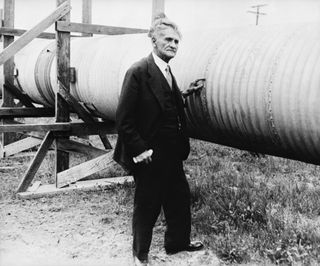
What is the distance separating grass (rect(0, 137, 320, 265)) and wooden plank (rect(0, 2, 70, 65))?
1787 millimetres

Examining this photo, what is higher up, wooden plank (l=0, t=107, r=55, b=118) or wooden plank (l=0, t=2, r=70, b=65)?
wooden plank (l=0, t=2, r=70, b=65)

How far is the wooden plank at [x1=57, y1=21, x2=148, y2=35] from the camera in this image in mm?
5799

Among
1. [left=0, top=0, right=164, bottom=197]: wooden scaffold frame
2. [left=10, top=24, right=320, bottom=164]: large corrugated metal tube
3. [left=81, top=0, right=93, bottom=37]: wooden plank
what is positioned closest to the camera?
[left=10, top=24, right=320, bottom=164]: large corrugated metal tube

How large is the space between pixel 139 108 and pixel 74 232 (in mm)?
1747

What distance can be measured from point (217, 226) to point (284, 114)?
67.1 inches

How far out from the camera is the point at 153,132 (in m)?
3.57

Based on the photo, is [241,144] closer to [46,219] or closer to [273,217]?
[273,217]

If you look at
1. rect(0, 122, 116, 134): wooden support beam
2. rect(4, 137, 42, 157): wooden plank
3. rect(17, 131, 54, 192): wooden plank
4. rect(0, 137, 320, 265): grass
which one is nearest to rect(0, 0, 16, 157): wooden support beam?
rect(4, 137, 42, 157): wooden plank

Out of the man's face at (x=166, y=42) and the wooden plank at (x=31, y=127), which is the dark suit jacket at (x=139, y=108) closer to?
the man's face at (x=166, y=42)

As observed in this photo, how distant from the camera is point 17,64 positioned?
8.23 meters

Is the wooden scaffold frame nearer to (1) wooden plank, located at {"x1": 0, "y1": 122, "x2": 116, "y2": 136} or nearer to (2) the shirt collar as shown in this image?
(1) wooden plank, located at {"x1": 0, "y1": 122, "x2": 116, "y2": 136}

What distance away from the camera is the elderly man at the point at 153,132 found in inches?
137

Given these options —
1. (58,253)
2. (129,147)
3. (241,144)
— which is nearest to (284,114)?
(241,144)

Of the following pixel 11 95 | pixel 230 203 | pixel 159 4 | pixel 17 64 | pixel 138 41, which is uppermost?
pixel 159 4
